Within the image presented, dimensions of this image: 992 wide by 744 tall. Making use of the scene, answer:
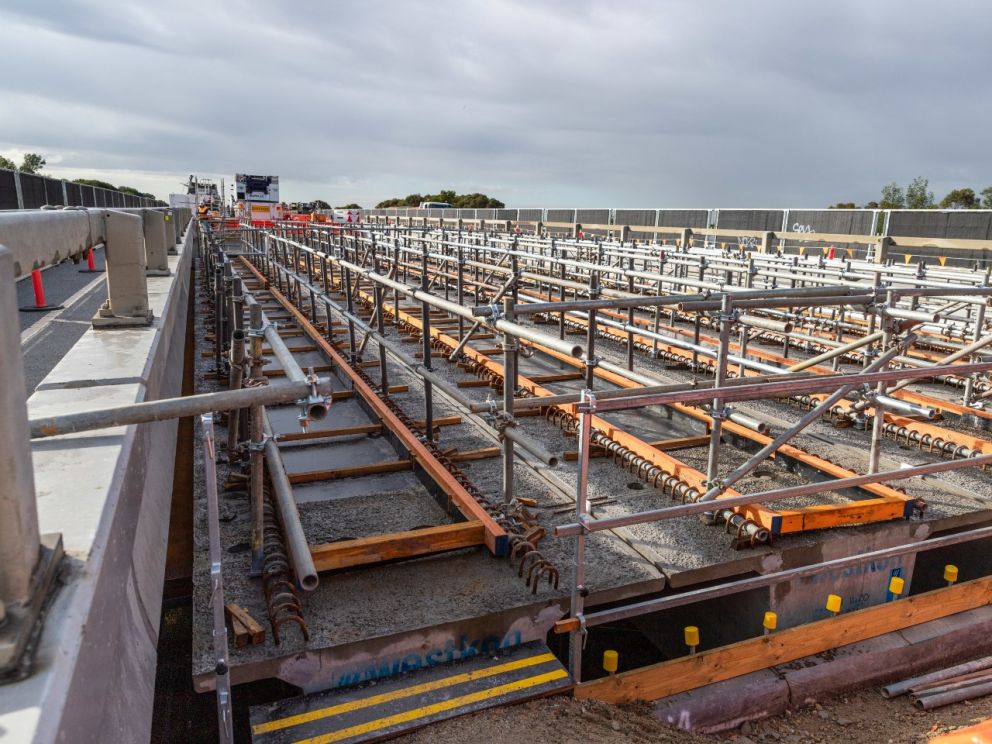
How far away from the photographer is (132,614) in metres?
2.63

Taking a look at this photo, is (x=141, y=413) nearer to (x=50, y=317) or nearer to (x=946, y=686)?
(x=946, y=686)

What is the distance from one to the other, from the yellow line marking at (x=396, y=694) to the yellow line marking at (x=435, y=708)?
97mm

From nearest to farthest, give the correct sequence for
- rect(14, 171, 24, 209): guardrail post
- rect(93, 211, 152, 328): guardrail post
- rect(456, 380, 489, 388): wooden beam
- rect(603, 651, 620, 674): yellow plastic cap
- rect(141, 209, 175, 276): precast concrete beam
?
rect(603, 651, 620, 674): yellow plastic cap → rect(93, 211, 152, 328): guardrail post → rect(456, 380, 489, 388): wooden beam → rect(141, 209, 175, 276): precast concrete beam → rect(14, 171, 24, 209): guardrail post

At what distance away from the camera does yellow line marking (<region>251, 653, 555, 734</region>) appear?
307 centimetres

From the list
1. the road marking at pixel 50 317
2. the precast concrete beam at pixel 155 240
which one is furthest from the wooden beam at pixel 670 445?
the precast concrete beam at pixel 155 240

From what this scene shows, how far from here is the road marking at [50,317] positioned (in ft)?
24.4

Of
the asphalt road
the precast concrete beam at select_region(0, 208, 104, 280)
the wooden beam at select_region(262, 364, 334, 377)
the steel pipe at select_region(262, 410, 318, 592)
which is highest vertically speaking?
the precast concrete beam at select_region(0, 208, 104, 280)

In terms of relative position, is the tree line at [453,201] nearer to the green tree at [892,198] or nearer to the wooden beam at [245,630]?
the green tree at [892,198]

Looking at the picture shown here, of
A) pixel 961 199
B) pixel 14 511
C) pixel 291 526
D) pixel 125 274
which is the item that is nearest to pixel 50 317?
pixel 125 274

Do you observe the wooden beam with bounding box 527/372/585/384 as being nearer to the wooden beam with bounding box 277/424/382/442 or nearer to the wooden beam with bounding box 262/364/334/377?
the wooden beam with bounding box 277/424/382/442

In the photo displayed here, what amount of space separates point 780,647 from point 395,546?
2314 millimetres

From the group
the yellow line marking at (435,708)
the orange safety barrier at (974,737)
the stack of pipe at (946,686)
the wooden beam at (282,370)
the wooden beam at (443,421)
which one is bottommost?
the stack of pipe at (946,686)

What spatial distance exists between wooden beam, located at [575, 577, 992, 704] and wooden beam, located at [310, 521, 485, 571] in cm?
108

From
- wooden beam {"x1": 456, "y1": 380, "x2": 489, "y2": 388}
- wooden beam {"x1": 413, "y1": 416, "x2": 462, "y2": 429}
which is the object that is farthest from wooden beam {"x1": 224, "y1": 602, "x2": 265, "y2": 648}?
wooden beam {"x1": 456, "y1": 380, "x2": 489, "y2": 388}
